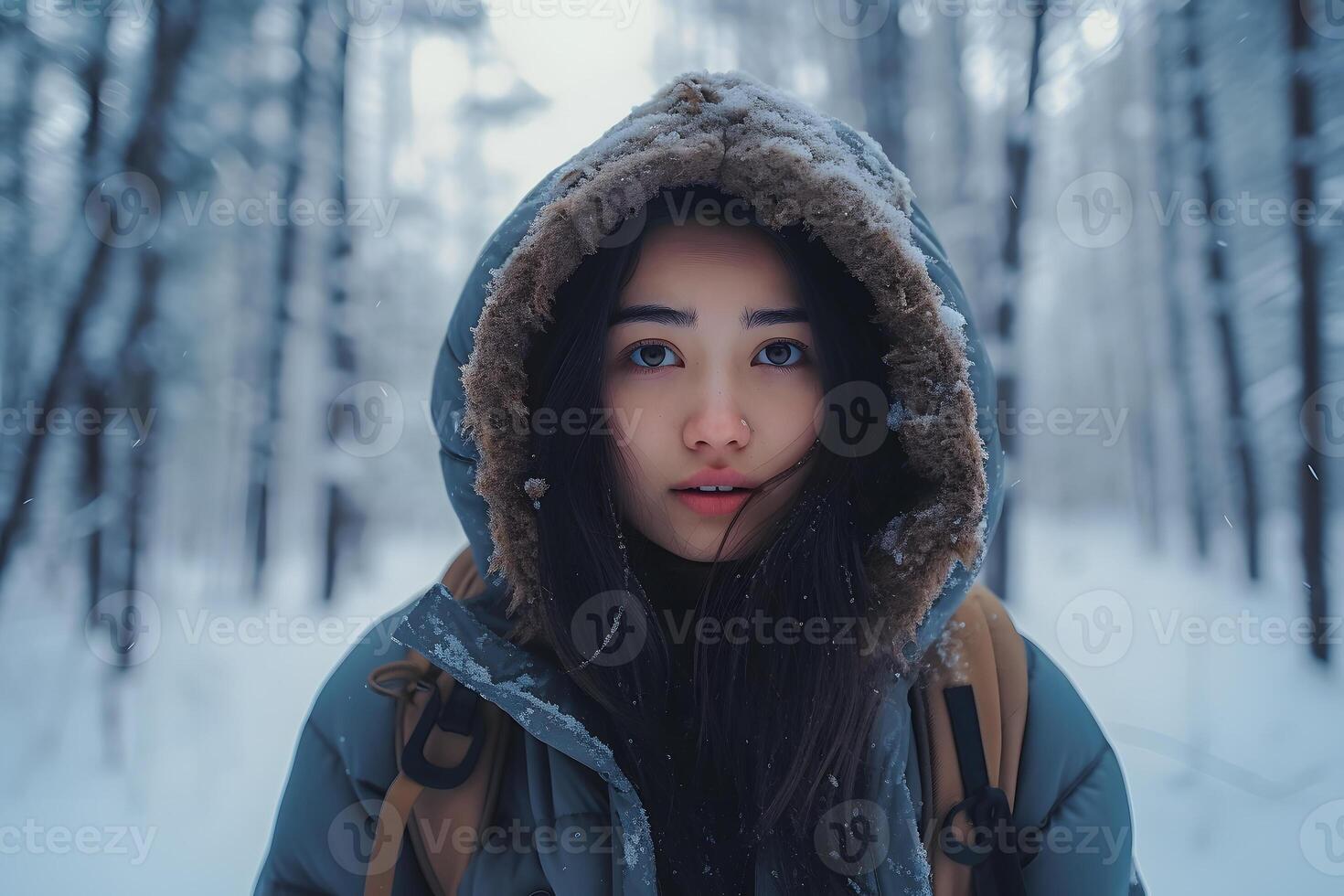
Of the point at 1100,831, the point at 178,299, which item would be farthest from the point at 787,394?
the point at 178,299

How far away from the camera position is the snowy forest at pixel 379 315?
4.62m

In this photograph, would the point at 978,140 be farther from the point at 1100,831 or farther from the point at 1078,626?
the point at 1100,831

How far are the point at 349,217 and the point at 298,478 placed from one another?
933cm

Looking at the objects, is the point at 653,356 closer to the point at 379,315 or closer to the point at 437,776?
the point at 437,776

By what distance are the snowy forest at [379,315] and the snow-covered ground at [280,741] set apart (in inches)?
1.3

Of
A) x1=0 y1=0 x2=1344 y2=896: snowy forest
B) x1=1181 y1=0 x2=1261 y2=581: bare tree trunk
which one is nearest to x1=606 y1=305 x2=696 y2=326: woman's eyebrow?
x1=0 y1=0 x2=1344 y2=896: snowy forest

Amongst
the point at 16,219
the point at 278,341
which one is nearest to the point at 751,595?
the point at 16,219

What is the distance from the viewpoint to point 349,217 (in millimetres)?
7105

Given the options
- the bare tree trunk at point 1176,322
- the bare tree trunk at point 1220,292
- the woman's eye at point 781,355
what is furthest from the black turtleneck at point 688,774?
the bare tree trunk at point 1176,322

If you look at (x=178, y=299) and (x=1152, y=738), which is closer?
(x=1152, y=738)

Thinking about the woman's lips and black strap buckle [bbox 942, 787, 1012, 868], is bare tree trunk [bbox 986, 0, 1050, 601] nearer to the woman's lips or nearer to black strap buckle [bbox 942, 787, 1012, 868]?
black strap buckle [bbox 942, 787, 1012, 868]

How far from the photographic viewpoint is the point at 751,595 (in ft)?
4.76

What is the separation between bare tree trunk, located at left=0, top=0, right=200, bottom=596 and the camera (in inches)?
182

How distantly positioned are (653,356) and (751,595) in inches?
22.5
